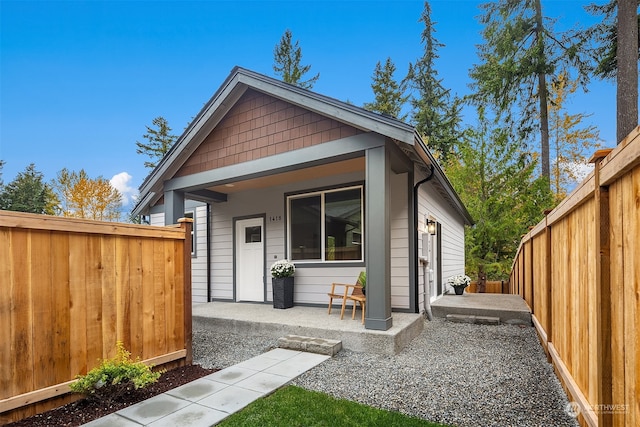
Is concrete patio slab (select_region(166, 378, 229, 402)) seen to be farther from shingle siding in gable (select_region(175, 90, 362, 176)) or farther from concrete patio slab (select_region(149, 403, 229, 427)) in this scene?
shingle siding in gable (select_region(175, 90, 362, 176))

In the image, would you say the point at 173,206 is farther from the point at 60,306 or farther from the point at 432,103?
the point at 432,103

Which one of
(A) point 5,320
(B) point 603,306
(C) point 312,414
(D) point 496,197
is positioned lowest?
(C) point 312,414

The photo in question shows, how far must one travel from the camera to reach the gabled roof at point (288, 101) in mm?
4473

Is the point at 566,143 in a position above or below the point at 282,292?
above

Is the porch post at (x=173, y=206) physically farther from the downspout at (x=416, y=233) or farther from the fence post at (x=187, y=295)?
the downspout at (x=416, y=233)

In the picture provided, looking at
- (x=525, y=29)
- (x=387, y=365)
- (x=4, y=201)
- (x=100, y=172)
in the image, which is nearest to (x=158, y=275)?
(x=387, y=365)

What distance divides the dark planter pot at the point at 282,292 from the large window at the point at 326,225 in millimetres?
569

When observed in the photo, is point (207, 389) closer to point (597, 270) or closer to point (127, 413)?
point (127, 413)

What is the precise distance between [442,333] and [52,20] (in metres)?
17.7

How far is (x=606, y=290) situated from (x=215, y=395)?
3025mm

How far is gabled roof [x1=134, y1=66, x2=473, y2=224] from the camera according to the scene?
447cm

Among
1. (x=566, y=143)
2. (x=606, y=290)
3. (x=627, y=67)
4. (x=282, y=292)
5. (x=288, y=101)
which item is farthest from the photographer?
(x=566, y=143)

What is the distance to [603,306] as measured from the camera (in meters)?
1.77

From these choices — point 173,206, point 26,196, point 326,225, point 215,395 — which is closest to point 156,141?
point 26,196
